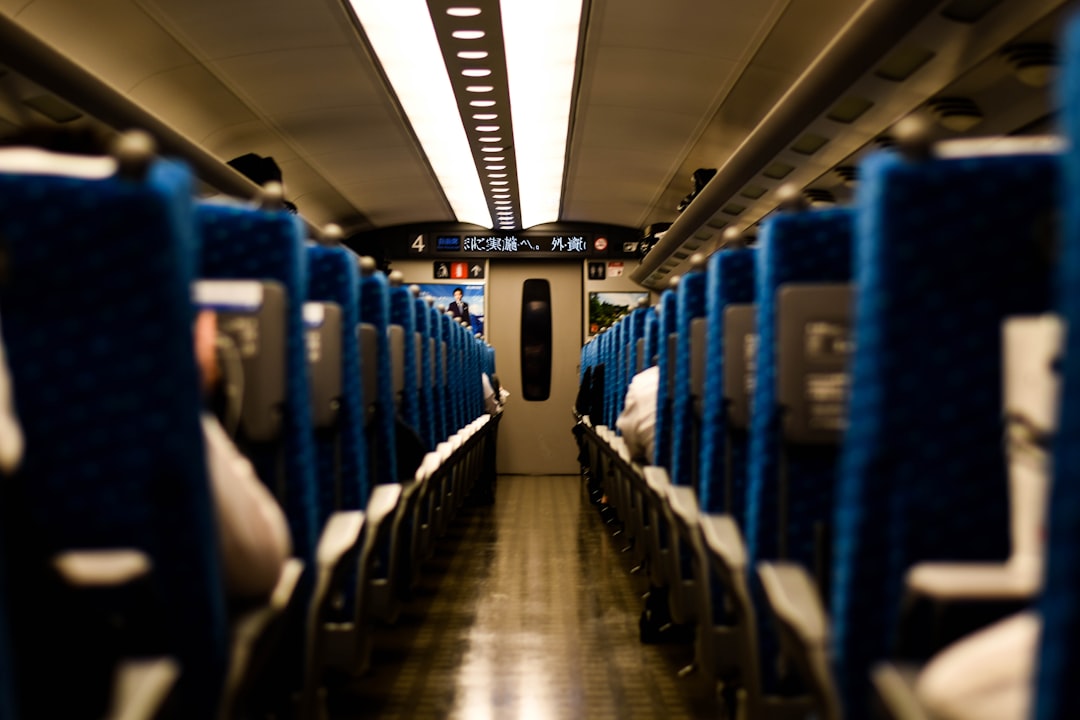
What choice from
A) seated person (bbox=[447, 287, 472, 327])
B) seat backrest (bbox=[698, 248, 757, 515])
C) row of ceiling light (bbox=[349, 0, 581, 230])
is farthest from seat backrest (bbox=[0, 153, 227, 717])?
seated person (bbox=[447, 287, 472, 327])

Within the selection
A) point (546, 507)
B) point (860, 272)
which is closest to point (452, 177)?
point (546, 507)

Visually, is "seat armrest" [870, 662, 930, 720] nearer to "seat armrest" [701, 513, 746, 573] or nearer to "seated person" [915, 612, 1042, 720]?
"seated person" [915, 612, 1042, 720]

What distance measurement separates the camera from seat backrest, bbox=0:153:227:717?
52.3 inches

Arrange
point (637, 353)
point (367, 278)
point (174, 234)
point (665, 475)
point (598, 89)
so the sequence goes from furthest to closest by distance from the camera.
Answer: point (598, 89) → point (637, 353) → point (665, 475) → point (367, 278) → point (174, 234)

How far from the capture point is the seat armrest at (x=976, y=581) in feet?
4.65

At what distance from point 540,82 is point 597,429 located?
10.1 ft

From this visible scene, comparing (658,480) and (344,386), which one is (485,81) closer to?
(658,480)

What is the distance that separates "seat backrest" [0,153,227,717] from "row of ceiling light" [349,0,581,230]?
4.95 meters

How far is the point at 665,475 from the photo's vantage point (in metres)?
3.89

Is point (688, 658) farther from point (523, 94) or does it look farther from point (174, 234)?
point (523, 94)

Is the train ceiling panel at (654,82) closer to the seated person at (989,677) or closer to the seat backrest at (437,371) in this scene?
the seat backrest at (437,371)

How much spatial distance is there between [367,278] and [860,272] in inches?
91.1

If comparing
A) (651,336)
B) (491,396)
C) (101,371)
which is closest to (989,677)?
(101,371)

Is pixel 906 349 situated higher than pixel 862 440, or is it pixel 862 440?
pixel 906 349
